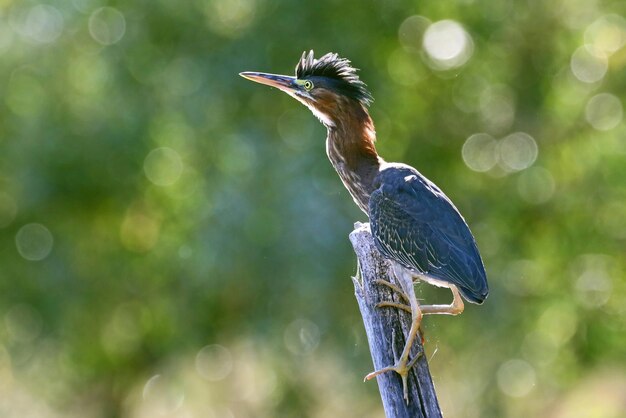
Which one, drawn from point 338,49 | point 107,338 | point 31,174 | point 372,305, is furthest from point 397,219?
point 107,338

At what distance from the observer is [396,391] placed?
4.59 meters

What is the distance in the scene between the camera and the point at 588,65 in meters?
13.2

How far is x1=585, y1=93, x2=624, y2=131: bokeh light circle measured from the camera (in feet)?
42.0

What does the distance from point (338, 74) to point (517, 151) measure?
22.3ft

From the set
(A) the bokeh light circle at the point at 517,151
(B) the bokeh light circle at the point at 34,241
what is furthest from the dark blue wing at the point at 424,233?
(B) the bokeh light circle at the point at 34,241

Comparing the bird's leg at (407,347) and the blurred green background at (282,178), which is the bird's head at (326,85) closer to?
the bird's leg at (407,347)

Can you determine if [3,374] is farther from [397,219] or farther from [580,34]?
[397,219]

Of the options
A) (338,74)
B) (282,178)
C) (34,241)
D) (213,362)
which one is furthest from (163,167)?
(338,74)

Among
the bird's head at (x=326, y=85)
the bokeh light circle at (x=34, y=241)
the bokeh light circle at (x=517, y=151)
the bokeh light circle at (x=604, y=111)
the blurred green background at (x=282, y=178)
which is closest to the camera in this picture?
the bird's head at (x=326, y=85)

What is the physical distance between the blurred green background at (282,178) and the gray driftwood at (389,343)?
22.8ft

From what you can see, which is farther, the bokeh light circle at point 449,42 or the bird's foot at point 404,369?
the bokeh light circle at point 449,42

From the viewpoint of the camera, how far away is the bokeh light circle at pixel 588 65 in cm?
1309

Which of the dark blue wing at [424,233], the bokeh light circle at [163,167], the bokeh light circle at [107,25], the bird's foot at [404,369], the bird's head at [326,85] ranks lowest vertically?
the bird's foot at [404,369]

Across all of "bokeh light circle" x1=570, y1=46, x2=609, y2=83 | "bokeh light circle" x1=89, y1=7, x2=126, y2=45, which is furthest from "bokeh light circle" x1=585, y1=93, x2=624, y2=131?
"bokeh light circle" x1=89, y1=7, x2=126, y2=45
